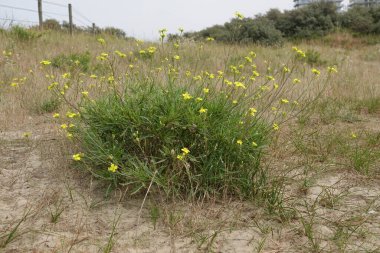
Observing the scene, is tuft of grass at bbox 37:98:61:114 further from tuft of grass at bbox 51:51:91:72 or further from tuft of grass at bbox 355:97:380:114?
tuft of grass at bbox 355:97:380:114

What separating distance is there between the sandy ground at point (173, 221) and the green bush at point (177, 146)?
143 mm

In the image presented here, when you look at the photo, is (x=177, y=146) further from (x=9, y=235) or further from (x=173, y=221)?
(x=9, y=235)

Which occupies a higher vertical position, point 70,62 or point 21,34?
point 21,34

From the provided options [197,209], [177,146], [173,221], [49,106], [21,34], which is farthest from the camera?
[21,34]

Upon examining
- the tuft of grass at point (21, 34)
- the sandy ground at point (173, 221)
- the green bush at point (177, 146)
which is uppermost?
the tuft of grass at point (21, 34)

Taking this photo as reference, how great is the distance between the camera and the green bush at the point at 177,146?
7.59ft

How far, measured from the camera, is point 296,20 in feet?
66.0

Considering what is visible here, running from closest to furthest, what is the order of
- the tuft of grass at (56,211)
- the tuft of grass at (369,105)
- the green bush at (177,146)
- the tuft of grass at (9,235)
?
the tuft of grass at (9,235) < the tuft of grass at (56,211) < the green bush at (177,146) < the tuft of grass at (369,105)

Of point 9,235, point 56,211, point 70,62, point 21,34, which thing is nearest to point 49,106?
point 70,62

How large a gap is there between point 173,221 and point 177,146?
0.52 meters

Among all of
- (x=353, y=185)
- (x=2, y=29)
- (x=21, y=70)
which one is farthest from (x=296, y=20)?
(x=353, y=185)

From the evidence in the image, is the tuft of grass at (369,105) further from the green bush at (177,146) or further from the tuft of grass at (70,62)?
the tuft of grass at (70,62)

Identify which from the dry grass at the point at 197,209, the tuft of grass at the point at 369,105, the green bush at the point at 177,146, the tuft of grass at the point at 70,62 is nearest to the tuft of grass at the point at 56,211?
the dry grass at the point at 197,209

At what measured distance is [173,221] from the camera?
207cm
